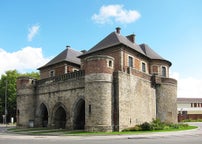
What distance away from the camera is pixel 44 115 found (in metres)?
35.9

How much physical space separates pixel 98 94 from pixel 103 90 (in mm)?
631

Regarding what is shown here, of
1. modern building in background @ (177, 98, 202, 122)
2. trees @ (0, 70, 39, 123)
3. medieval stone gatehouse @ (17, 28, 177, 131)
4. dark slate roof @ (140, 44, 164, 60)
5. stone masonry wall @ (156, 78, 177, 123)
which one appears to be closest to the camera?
medieval stone gatehouse @ (17, 28, 177, 131)

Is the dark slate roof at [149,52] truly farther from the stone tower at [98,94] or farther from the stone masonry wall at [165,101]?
the stone tower at [98,94]

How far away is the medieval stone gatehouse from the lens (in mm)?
26328

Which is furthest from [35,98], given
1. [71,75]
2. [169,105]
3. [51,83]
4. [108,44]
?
[169,105]

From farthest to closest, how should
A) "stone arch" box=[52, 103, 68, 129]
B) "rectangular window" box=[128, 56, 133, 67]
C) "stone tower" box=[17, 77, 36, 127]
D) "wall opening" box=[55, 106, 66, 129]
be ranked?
"stone tower" box=[17, 77, 36, 127], "wall opening" box=[55, 106, 66, 129], "stone arch" box=[52, 103, 68, 129], "rectangular window" box=[128, 56, 133, 67]

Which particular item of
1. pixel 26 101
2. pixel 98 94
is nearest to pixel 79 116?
pixel 98 94

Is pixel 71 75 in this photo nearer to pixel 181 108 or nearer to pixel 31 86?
pixel 31 86

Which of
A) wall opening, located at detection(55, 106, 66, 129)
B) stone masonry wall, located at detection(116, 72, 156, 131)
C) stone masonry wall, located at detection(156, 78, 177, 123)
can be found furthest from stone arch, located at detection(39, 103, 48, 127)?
stone masonry wall, located at detection(156, 78, 177, 123)

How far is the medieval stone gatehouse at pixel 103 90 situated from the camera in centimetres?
2633

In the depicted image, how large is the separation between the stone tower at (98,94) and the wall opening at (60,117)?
7.42 metres

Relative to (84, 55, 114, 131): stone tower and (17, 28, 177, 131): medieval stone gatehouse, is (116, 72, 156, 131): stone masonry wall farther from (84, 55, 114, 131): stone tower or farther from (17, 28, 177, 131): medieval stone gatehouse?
Answer: (84, 55, 114, 131): stone tower

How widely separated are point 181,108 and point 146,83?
46841 mm

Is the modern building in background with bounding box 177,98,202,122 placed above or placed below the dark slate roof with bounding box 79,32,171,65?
below
